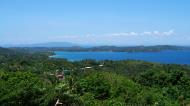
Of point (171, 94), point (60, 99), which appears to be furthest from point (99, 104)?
point (171, 94)

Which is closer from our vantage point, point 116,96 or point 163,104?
point 163,104

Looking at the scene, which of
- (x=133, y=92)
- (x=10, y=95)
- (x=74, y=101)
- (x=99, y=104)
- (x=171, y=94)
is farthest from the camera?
(x=171, y=94)

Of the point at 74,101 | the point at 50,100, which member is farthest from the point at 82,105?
the point at 50,100

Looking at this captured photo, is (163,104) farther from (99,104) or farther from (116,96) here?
(99,104)

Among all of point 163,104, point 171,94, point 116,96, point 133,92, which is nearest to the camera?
point 163,104

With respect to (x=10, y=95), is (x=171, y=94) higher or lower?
lower

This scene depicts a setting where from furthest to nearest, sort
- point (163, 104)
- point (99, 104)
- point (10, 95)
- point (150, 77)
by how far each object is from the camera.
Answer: point (150, 77)
point (163, 104)
point (99, 104)
point (10, 95)

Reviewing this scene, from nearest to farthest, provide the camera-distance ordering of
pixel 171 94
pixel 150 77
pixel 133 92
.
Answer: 1. pixel 133 92
2. pixel 171 94
3. pixel 150 77

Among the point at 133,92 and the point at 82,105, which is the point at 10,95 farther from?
the point at 133,92

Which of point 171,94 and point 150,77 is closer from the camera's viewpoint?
point 171,94
